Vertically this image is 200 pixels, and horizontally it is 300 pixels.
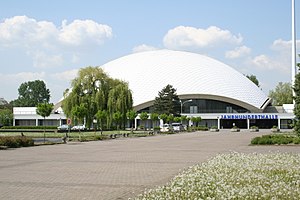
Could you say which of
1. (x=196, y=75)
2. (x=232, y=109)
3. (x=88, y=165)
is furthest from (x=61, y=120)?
(x=88, y=165)

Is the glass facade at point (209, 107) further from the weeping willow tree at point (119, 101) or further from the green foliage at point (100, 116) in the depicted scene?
the green foliage at point (100, 116)

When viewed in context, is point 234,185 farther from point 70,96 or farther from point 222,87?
point 222,87

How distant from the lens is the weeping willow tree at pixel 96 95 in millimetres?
52438

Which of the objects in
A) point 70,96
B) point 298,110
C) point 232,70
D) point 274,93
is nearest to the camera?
point 298,110

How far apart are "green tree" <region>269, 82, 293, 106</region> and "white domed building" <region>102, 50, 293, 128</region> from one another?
11.7m

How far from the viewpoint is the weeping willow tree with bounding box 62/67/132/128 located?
172ft

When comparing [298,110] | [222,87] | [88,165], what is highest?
[222,87]

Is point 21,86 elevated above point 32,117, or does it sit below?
above

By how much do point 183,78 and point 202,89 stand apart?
15.0 feet

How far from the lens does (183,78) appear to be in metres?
88.5

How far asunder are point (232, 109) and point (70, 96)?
47955 millimetres

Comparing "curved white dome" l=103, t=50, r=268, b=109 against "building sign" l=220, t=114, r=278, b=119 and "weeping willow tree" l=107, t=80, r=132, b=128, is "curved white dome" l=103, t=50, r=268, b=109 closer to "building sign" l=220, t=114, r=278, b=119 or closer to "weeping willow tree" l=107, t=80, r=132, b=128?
"building sign" l=220, t=114, r=278, b=119

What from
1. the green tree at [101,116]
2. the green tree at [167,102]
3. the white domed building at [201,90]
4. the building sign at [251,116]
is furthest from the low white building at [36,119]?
the green tree at [101,116]

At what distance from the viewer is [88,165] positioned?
15312mm
